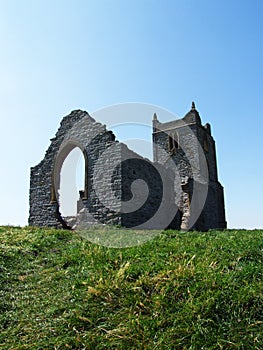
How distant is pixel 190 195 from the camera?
19.3m

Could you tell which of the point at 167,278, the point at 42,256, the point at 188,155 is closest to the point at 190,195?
the point at 188,155

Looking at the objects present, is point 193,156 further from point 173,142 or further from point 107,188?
point 107,188

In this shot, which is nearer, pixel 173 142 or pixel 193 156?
A: pixel 193 156

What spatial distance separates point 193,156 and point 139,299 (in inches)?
880

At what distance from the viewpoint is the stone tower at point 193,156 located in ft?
75.3

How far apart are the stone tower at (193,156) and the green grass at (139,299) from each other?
1556 centimetres

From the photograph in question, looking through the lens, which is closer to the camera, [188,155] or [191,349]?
[191,349]

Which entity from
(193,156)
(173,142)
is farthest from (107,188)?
(173,142)

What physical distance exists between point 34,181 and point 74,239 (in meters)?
7.59

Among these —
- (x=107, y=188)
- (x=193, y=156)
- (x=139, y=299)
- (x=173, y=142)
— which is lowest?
(x=139, y=299)

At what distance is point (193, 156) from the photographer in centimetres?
2612

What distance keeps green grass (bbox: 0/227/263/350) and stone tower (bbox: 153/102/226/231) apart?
1556cm

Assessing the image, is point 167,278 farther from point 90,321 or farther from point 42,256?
point 42,256

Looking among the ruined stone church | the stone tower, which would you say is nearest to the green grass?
the ruined stone church
